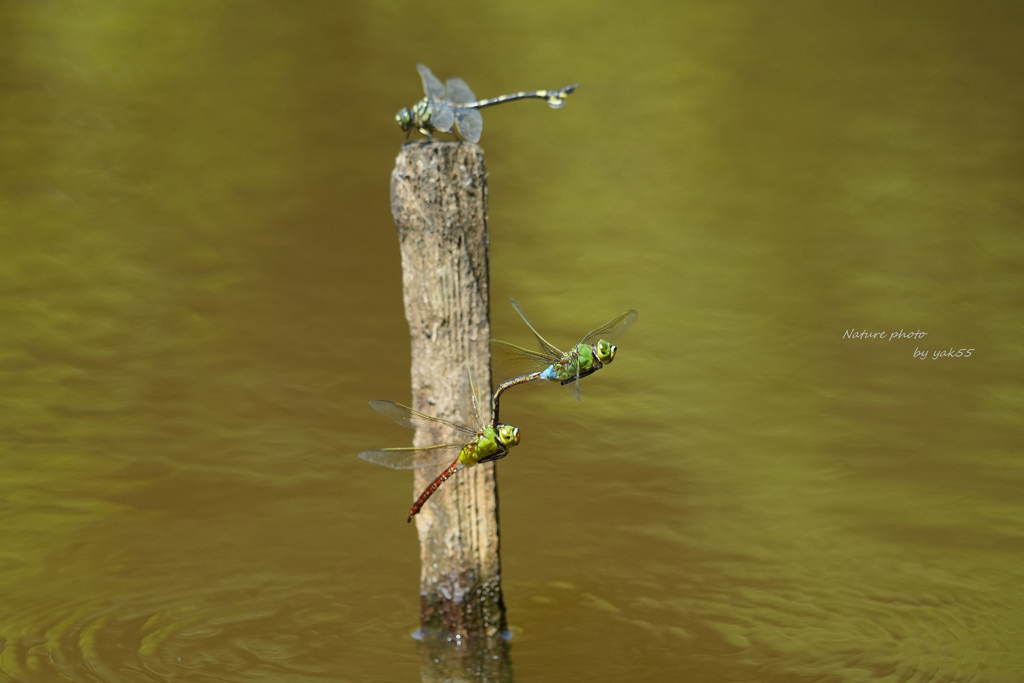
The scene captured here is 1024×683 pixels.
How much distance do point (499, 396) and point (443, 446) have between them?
0.17 m

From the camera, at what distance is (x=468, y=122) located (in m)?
2.67

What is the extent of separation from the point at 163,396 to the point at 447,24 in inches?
112

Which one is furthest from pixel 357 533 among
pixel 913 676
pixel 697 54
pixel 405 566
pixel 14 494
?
pixel 697 54

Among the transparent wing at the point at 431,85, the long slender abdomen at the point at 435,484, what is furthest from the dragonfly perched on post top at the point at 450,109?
the long slender abdomen at the point at 435,484

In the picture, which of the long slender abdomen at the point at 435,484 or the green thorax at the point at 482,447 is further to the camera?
the long slender abdomen at the point at 435,484

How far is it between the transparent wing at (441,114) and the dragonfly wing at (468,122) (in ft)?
0.06

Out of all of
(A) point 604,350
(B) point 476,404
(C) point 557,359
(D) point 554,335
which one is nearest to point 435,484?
(B) point 476,404

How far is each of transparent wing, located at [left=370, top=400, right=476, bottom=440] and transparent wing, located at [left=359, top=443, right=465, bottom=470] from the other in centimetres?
5

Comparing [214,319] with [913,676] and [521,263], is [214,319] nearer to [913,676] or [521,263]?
[521,263]

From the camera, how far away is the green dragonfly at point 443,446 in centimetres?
226

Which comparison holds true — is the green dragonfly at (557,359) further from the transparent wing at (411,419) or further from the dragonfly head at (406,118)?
the dragonfly head at (406,118)

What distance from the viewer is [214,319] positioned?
5273 mm

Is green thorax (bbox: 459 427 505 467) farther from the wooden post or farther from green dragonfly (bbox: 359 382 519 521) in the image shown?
the wooden post

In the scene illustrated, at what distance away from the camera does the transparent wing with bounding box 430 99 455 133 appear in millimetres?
2641
